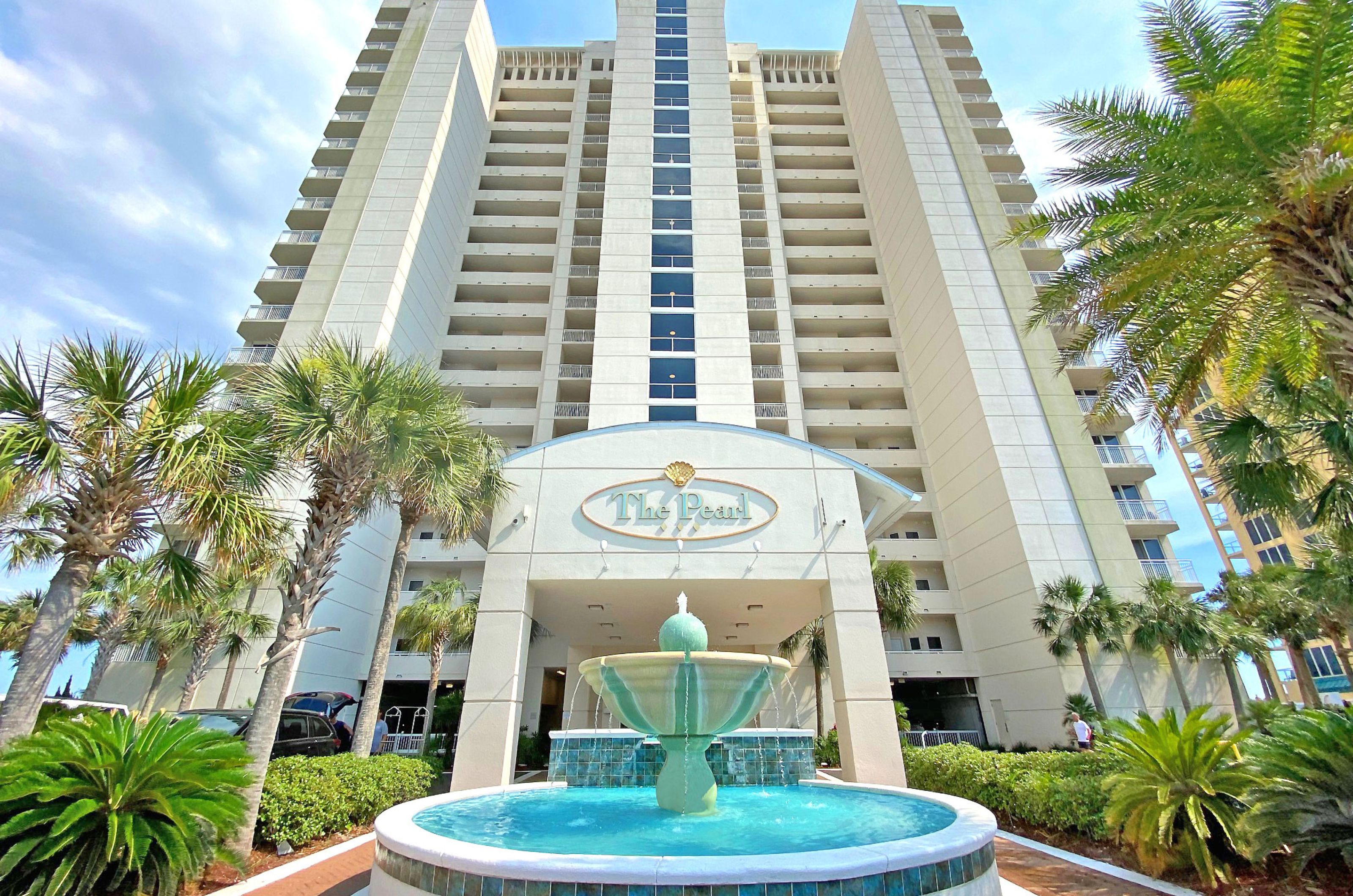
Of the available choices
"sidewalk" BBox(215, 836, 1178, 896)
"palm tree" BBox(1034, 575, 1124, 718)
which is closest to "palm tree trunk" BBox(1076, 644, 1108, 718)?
"palm tree" BBox(1034, 575, 1124, 718)

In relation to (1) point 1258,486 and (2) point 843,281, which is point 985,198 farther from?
(1) point 1258,486

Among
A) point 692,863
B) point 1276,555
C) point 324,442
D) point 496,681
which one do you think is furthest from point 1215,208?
point 1276,555

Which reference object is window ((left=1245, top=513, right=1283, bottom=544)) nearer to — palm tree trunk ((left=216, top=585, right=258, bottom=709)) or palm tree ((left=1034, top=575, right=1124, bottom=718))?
palm tree ((left=1034, top=575, right=1124, bottom=718))

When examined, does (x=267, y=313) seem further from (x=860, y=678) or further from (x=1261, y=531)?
(x=1261, y=531)

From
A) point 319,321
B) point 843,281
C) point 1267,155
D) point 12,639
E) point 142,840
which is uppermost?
point 843,281

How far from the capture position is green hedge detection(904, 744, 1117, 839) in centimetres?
884

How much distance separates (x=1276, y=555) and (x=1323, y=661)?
790 centimetres

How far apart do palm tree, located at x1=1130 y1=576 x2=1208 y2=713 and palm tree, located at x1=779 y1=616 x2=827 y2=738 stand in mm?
12035

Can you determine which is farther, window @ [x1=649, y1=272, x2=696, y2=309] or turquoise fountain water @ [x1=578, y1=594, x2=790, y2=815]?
window @ [x1=649, y1=272, x2=696, y2=309]

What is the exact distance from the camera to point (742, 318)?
29.7 m

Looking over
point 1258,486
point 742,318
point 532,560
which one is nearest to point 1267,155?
point 1258,486

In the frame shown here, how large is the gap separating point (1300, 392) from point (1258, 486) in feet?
6.05

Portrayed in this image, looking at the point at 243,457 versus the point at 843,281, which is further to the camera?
the point at 843,281

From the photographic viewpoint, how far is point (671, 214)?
3288cm
